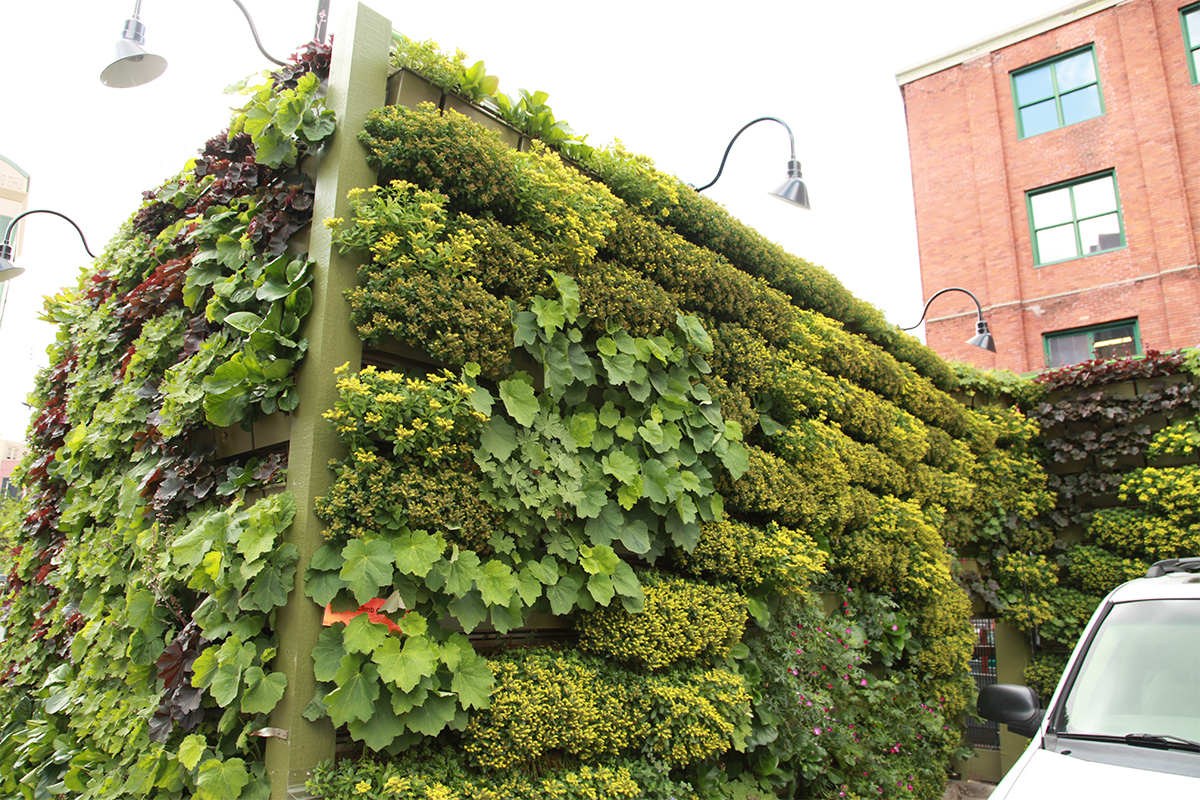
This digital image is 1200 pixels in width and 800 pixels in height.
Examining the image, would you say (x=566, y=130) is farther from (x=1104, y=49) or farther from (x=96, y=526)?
(x=1104, y=49)

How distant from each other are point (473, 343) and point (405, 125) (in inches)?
35.2

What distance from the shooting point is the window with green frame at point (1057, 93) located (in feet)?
39.7

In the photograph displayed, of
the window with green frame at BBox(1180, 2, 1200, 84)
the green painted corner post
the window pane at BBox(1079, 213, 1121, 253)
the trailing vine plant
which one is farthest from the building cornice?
the trailing vine plant

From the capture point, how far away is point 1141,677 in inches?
97.2

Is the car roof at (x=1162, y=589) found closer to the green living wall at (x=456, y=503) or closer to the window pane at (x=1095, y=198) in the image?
the green living wall at (x=456, y=503)

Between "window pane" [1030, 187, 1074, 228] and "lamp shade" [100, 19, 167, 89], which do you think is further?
"window pane" [1030, 187, 1074, 228]

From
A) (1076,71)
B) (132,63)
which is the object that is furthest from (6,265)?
(1076,71)

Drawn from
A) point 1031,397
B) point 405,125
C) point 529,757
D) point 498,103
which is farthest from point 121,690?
point 1031,397

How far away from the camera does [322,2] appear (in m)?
3.44

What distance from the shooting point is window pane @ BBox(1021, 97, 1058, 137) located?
1244cm

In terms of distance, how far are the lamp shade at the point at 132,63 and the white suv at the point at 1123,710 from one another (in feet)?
15.1

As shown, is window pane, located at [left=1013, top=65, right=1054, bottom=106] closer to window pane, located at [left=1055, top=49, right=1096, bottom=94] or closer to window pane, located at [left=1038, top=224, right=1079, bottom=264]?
window pane, located at [left=1055, top=49, right=1096, bottom=94]

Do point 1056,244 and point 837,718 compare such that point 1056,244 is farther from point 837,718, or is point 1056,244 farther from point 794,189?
point 837,718

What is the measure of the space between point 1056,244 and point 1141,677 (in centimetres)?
1212
